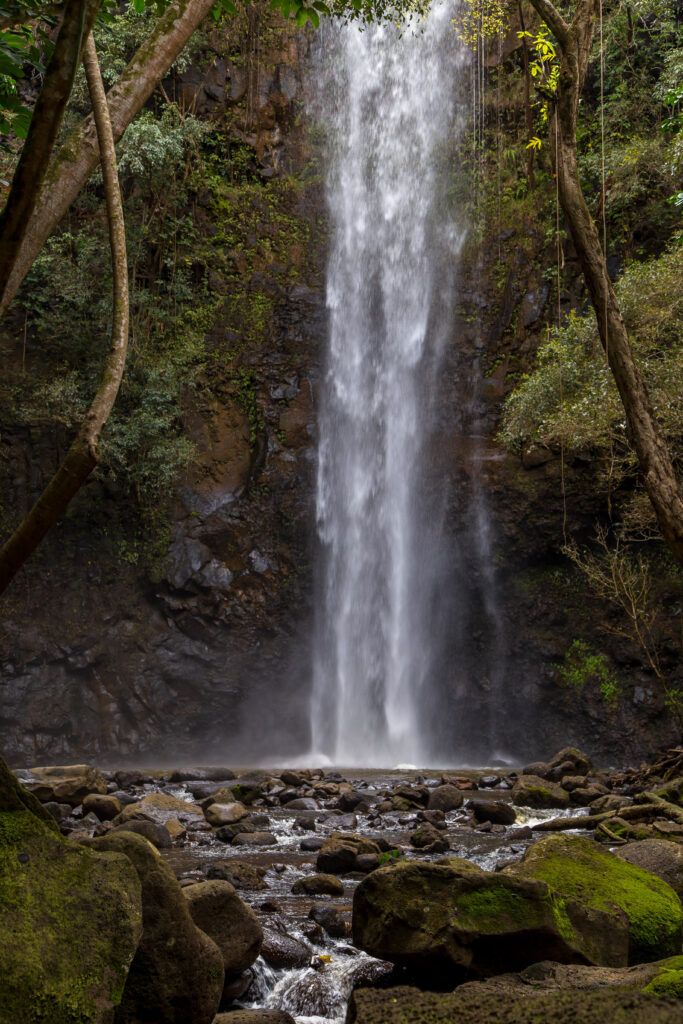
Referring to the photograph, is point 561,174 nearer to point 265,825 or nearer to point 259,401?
point 265,825

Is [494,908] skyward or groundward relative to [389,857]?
skyward

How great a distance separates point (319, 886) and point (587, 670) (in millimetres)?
12097

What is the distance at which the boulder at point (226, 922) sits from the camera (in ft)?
14.6

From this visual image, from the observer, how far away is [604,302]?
5461 millimetres

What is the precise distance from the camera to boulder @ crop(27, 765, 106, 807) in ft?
34.6

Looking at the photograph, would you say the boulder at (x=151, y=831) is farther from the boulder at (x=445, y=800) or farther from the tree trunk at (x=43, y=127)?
the tree trunk at (x=43, y=127)

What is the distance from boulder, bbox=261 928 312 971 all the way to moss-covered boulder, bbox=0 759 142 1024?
74.6 inches

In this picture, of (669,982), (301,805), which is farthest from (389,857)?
(669,982)

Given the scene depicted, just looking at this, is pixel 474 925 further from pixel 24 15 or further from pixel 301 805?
pixel 301 805

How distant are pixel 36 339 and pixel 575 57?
16826mm

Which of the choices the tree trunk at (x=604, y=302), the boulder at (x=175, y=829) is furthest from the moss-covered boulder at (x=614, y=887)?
the boulder at (x=175, y=829)

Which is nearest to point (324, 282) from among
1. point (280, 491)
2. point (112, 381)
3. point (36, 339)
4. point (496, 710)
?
point (280, 491)

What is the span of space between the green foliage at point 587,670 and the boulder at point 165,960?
46.9 feet

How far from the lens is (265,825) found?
9.56 metres
